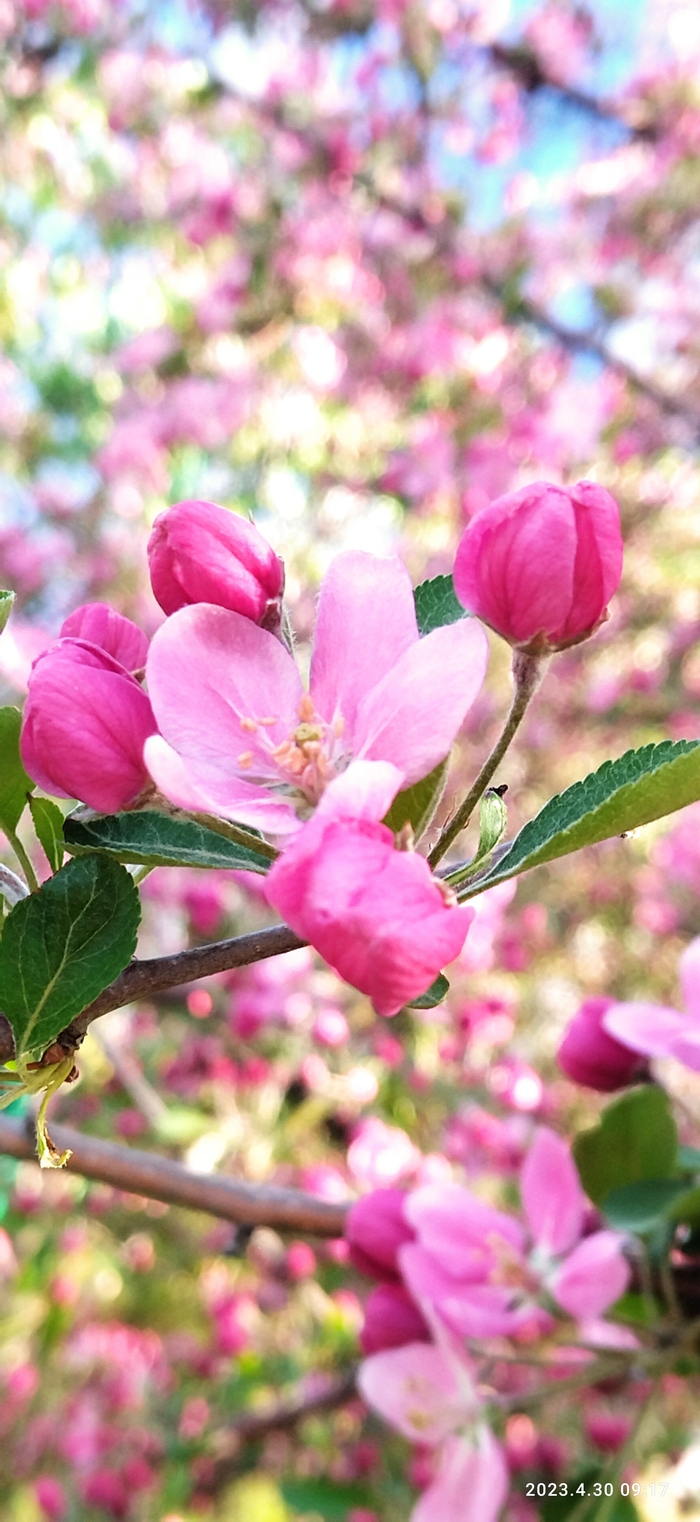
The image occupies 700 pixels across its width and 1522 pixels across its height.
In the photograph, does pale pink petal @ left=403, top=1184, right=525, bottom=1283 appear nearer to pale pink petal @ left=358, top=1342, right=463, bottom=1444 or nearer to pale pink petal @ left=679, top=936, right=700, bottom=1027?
pale pink petal @ left=358, top=1342, right=463, bottom=1444

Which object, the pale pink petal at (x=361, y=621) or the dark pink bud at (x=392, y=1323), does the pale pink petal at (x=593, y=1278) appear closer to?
the dark pink bud at (x=392, y=1323)

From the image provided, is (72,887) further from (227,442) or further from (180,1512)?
(227,442)

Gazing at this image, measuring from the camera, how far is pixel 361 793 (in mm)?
388

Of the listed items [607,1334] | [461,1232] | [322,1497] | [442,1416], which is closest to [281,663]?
[461,1232]

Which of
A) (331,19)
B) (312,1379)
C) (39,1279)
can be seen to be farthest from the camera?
(331,19)

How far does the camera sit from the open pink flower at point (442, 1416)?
2.69 feet

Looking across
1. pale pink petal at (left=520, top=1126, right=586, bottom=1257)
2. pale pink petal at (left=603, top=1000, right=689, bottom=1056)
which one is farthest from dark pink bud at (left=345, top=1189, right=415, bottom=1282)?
pale pink petal at (left=603, top=1000, right=689, bottom=1056)

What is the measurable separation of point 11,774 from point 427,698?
0.74ft

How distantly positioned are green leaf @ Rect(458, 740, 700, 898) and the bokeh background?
74.5 inches

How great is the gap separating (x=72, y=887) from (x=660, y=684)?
3498 millimetres

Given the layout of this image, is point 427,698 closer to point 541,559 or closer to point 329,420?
point 541,559

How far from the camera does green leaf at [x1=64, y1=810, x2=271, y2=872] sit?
0.45 m

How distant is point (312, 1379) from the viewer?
2094mm

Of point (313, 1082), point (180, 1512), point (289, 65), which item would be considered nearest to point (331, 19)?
point (289, 65)
